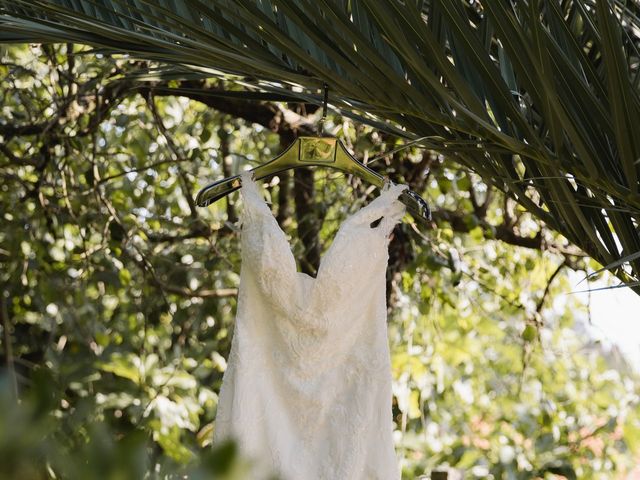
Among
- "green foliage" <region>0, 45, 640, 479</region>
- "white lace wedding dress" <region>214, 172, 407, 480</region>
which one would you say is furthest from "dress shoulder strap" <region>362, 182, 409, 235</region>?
"green foliage" <region>0, 45, 640, 479</region>

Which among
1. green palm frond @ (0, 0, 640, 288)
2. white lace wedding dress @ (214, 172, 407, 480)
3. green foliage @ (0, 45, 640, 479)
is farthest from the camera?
green foliage @ (0, 45, 640, 479)

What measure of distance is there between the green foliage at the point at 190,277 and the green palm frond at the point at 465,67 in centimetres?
110

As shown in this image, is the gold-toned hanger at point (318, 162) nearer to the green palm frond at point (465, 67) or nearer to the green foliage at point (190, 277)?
the green palm frond at point (465, 67)

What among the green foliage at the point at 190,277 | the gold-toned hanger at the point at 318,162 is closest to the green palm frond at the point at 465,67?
the gold-toned hanger at the point at 318,162

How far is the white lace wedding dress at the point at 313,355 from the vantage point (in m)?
1.53

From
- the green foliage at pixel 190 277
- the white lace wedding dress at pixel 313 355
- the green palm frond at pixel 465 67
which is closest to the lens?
the green palm frond at pixel 465 67

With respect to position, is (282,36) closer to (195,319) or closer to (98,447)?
(98,447)

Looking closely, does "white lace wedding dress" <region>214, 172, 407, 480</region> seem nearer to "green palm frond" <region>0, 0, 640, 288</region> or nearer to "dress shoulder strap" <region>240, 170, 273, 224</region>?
"dress shoulder strap" <region>240, 170, 273, 224</region>

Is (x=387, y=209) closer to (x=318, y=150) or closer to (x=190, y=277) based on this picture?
(x=318, y=150)

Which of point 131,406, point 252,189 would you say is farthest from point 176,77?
point 131,406

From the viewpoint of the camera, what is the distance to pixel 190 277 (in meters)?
3.85

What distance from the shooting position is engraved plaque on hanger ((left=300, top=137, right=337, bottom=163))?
1598mm

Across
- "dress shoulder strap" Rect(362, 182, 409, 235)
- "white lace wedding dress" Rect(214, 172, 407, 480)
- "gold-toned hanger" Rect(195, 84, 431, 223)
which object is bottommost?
"white lace wedding dress" Rect(214, 172, 407, 480)

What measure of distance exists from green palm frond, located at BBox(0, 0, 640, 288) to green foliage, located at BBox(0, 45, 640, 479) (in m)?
1.10
